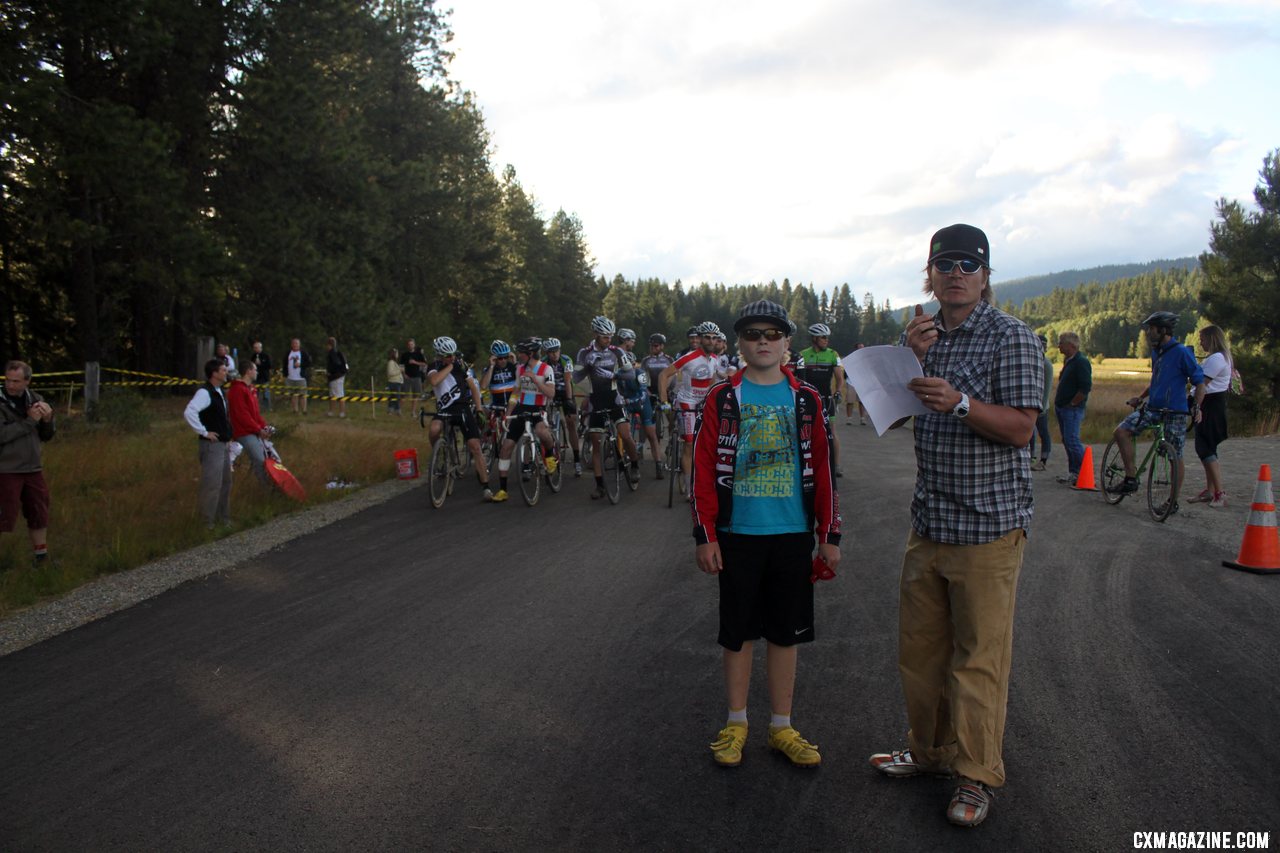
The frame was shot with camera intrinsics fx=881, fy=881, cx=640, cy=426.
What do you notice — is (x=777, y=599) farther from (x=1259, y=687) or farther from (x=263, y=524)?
(x=263, y=524)

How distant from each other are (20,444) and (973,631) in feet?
27.7

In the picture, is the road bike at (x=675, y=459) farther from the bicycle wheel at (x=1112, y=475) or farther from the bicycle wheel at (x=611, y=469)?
the bicycle wheel at (x=1112, y=475)

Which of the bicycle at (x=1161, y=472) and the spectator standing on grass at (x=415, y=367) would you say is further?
the spectator standing on grass at (x=415, y=367)

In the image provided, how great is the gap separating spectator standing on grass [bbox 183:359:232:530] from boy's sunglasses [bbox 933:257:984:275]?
860 cm

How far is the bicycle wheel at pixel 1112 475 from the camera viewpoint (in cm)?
1064

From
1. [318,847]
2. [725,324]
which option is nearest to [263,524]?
[318,847]

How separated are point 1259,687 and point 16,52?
18372mm

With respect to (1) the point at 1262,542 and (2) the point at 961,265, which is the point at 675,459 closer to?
(1) the point at 1262,542

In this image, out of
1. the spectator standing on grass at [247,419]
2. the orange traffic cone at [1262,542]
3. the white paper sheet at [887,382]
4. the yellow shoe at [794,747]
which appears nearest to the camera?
the white paper sheet at [887,382]

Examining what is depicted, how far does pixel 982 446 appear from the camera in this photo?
11.6ft

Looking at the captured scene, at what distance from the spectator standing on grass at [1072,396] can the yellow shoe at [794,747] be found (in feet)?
32.4

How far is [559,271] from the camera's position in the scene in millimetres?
86250

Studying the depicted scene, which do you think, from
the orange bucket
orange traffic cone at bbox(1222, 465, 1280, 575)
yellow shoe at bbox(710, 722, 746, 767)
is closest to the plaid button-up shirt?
yellow shoe at bbox(710, 722, 746, 767)

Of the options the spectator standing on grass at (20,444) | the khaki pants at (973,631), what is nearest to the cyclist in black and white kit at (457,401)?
the spectator standing on grass at (20,444)
